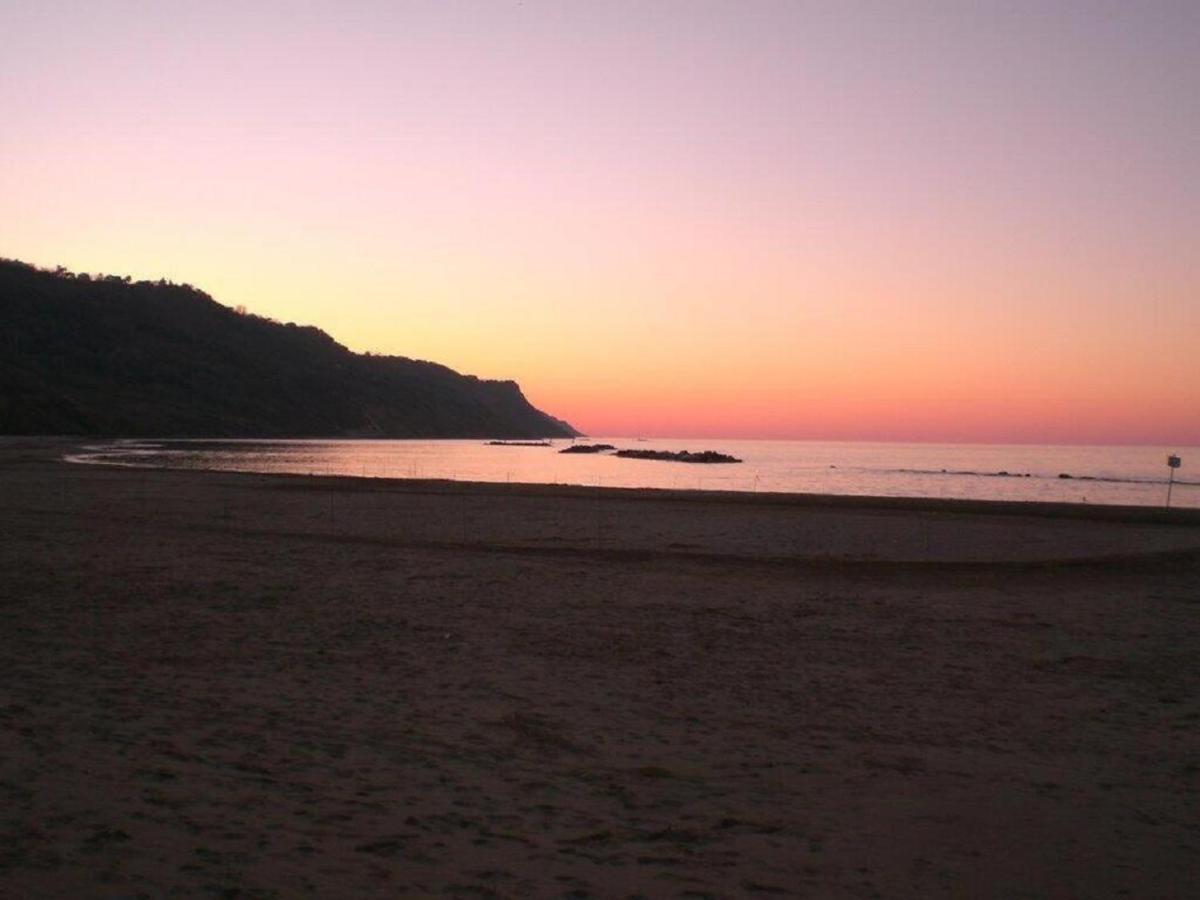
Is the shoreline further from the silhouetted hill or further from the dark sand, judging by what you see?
the silhouetted hill

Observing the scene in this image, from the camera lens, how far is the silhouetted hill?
11581cm

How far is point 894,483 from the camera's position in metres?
Result: 56.8

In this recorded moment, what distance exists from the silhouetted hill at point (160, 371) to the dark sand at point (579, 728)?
3756 inches

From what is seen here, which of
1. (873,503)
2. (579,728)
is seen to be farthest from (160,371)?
(579,728)

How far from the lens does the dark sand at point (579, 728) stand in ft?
16.3

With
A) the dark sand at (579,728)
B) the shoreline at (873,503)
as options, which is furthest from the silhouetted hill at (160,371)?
the dark sand at (579,728)

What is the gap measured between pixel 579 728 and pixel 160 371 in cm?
15125

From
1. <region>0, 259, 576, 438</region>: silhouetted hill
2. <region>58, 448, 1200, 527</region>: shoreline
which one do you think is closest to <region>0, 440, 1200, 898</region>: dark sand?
<region>58, 448, 1200, 527</region>: shoreline

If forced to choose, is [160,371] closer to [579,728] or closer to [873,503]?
[873,503]

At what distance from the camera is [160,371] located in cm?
14300

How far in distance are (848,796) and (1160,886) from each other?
1.79 metres

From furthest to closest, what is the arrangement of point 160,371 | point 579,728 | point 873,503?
1. point 160,371
2. point 873,503
3. point 579,728

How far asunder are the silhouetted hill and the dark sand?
95.4 metres

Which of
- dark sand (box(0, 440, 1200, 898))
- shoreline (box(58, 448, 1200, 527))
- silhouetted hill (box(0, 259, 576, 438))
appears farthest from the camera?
silhouetted hill (box(0, 259, 576, 438))
